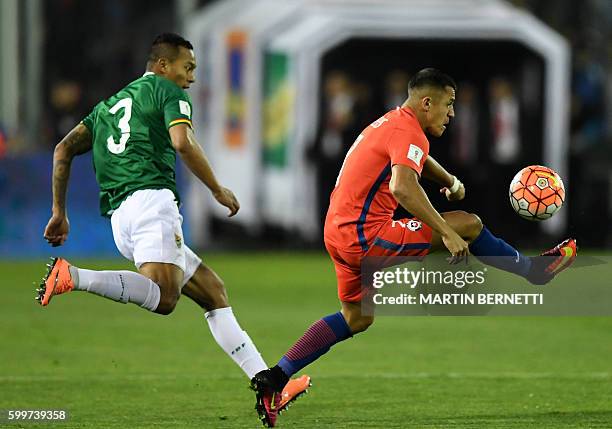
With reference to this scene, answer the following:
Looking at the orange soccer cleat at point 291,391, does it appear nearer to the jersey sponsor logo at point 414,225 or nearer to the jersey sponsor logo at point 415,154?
the jersey sponsor logo at point 414,225

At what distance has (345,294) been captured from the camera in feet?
25.5

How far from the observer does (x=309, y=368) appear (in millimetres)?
10188

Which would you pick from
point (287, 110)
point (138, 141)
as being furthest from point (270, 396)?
point (287, 110)

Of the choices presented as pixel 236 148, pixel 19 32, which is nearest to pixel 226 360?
pixel 236 148

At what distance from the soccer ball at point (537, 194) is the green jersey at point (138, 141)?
2.02 metres

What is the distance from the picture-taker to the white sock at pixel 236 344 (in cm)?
783

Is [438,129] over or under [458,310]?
over

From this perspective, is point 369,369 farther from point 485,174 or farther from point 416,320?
point 485,174

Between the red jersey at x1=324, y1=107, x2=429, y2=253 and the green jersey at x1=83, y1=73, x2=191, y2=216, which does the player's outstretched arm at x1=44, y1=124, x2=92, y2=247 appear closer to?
the green jersey at x1=83, y1=73, x2=191, y2=216

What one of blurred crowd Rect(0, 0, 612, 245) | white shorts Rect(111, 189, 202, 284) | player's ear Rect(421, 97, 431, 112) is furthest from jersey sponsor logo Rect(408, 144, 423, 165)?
blurred crowd Rect(0, 0, 612, 245)

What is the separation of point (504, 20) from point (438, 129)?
48.4ft

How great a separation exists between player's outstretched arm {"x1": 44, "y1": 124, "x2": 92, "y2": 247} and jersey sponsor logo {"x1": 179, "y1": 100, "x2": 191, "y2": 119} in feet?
2.47

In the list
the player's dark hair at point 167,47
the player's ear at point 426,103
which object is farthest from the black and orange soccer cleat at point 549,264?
the player's dark hair at point 167,47

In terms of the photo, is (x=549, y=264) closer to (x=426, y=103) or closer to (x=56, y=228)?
(x=426, y=103)
